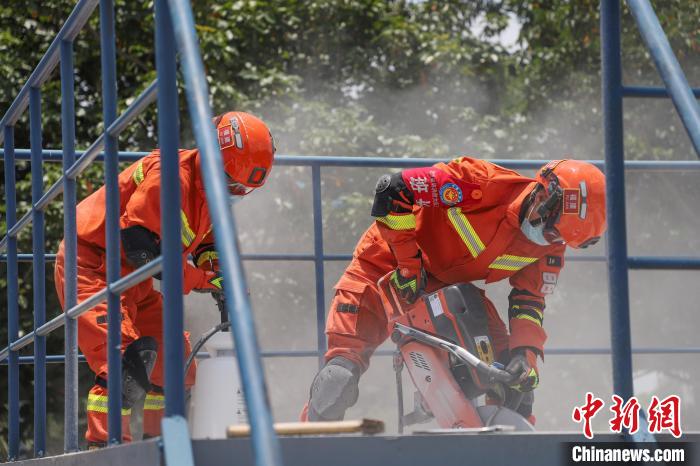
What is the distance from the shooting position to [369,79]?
11602 millimetres

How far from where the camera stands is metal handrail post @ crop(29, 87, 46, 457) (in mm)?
3664

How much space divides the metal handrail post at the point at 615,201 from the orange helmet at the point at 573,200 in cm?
202

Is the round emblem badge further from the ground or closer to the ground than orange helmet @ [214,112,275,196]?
closer to the ground

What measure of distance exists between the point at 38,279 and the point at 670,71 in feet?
6.92

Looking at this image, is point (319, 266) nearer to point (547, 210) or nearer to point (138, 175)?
point (547, 210)

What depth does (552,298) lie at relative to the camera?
11945mm

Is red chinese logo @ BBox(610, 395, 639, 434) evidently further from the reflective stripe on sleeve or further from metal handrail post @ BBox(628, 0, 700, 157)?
the reflective stripe on sleeve

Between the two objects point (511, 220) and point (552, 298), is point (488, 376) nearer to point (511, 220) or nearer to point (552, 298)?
point (511, 220)

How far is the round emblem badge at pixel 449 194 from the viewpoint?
183 inches

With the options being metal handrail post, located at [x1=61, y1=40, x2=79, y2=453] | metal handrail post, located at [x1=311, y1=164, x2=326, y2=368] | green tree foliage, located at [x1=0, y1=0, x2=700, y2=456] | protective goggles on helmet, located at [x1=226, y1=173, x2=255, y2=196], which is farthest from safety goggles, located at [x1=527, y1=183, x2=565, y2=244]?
green tree foliage, located at [x1=0, y1=0, x2=700, y2=456]

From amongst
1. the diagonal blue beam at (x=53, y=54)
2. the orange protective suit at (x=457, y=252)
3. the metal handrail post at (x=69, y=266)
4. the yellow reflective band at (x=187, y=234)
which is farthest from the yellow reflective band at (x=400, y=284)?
the metal handrail post at (x=69, y=266)

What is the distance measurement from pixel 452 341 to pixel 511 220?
0.55m

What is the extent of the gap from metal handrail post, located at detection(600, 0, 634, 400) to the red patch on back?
202 centimetres

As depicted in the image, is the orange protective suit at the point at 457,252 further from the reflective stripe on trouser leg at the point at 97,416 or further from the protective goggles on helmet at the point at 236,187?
the reflective stripe on trouser leg at the point at 97,416
